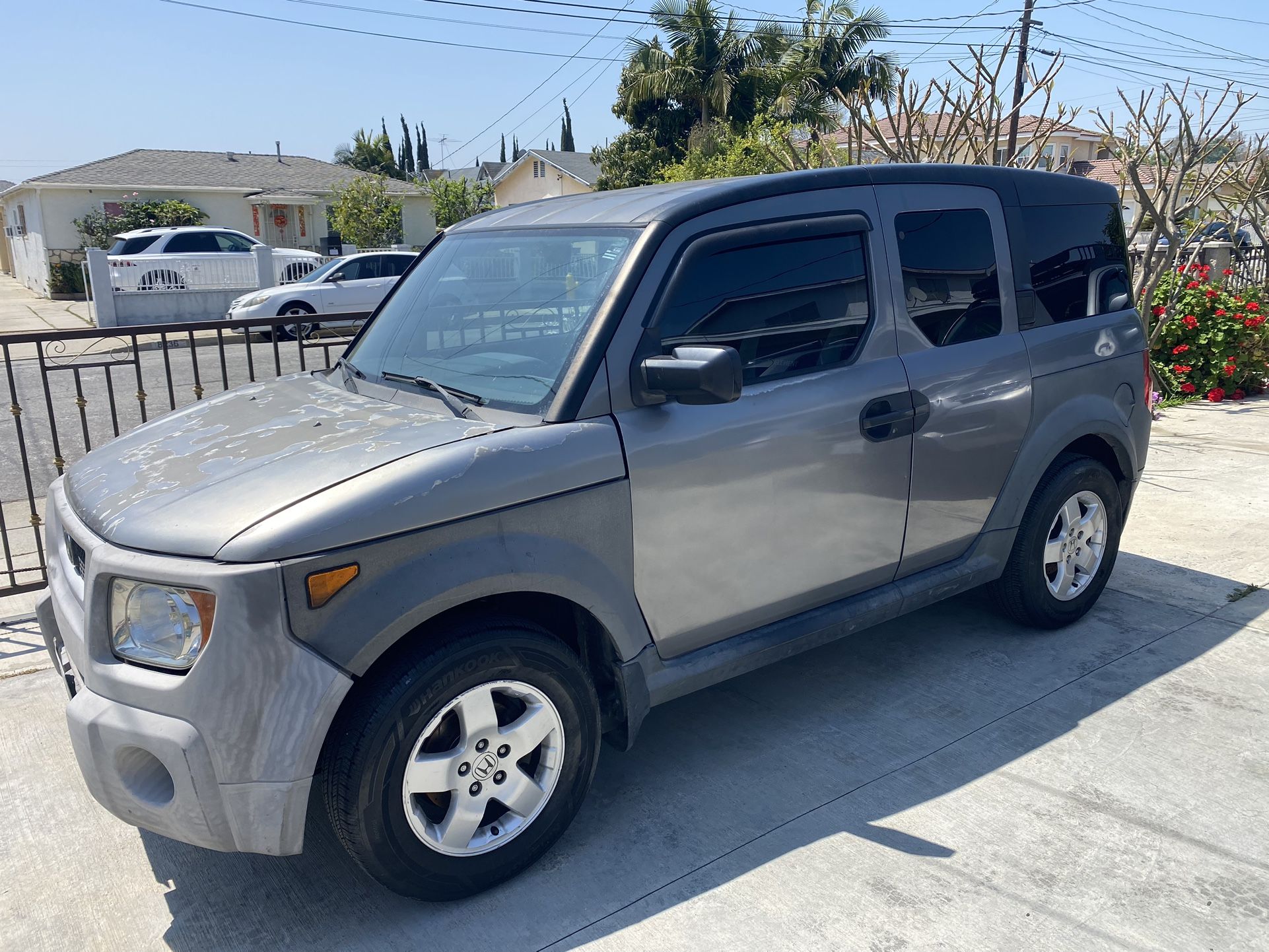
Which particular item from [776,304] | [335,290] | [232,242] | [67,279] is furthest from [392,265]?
[776,304]

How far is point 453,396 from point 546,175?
51419 mm

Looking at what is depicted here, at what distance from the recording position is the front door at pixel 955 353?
3.72 metres

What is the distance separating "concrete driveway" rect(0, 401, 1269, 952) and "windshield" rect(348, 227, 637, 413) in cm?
146

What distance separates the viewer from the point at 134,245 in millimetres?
23734

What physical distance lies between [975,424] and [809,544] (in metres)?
0.96

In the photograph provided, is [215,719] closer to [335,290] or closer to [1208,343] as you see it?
[1208,343]

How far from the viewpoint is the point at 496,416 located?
299 cm

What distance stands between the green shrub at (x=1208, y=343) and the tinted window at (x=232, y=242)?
67.6 ft

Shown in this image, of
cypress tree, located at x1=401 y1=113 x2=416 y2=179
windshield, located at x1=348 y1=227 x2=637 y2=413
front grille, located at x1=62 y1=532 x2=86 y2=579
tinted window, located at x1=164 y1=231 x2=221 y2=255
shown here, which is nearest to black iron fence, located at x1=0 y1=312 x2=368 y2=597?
windshield, located at x1=348 y1=227 x2=637 y2=413

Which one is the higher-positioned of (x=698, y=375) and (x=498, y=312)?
(x=498, y=312)

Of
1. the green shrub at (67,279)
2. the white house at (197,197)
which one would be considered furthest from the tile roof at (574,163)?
the green shrub at (67,279)

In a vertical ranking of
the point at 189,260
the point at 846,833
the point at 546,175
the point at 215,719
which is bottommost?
the point at 846,833

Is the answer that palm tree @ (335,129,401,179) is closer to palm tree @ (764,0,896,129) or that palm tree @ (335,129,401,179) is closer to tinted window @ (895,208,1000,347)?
palm tree @ (764,0,896,129)

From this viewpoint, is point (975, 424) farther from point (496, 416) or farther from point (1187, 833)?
point (496, 416)
